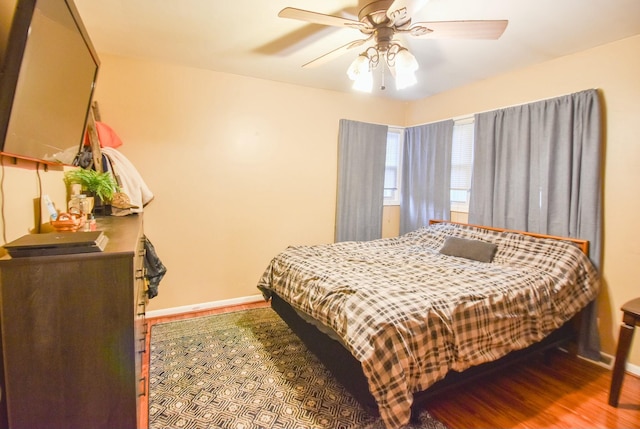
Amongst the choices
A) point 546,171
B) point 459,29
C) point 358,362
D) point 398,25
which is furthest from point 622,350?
point 398,25

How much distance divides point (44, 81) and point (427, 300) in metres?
2.01

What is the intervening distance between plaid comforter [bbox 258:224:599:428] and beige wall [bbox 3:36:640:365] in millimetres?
592

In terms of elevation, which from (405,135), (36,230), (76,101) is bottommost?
(36,230)

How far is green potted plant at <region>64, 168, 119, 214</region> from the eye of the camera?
194 cm

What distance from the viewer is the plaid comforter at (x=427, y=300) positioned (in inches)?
61.2

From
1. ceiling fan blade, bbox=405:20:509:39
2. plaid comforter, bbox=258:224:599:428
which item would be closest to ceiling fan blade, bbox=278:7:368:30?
ceiling fan blade, bbox=405:20:509:39

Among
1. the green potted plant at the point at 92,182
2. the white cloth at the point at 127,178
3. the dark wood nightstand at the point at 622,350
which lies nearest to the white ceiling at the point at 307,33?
the white cloth at the point at 127,178

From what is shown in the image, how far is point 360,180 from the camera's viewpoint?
13.1 ft

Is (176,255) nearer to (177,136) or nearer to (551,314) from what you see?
(177,136)

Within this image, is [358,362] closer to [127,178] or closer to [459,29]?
[459,29]

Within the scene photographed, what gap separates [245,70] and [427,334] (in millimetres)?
2876

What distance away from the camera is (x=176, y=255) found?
10.4ft

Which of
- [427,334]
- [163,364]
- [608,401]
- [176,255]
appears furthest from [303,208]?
[608,401]

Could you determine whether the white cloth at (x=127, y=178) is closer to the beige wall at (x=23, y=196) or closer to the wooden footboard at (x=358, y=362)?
the beige wall at (x=23, y=196)
